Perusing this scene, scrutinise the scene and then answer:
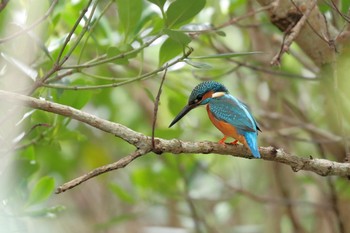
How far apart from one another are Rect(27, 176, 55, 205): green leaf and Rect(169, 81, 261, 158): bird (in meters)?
0.55

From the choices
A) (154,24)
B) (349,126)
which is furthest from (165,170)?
(154,24)

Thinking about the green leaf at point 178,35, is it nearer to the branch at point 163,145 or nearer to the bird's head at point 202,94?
the branch at point 163,145

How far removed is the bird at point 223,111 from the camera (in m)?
2.17

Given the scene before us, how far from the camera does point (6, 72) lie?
6.97 feet

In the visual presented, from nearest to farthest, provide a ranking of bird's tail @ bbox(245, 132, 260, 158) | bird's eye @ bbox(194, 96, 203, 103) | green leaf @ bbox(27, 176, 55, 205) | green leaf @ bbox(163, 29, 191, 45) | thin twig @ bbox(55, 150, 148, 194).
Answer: thin twig @ bbox(55, 150, 148, 194), green leaf @ bbox(163, 29, 191, 45), bird's tail @ bbox(245, 132, 260, 158), bird's eye @ bbox(194, 96, 203, 103), green leaf @ bbox(27, 176, 55, 205)

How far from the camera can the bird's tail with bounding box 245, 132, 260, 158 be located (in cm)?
189

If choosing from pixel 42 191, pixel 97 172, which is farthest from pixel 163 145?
pixel 42 191

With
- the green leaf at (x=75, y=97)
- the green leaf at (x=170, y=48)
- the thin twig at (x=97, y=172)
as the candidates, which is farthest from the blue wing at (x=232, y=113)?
the thin twig at (x=97, y=172)

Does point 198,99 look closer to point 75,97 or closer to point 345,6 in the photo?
point 75,97

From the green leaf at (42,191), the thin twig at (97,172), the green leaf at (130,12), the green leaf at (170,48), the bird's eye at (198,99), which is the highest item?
the green leaf at (130,12)

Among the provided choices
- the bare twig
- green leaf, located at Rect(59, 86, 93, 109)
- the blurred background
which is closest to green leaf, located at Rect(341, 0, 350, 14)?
→ the blurred background

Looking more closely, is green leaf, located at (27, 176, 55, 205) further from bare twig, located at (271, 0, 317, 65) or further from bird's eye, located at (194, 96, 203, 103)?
bare twig, located at (271, 0, 317, 65)

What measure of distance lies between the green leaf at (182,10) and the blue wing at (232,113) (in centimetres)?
40

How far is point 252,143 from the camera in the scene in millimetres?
1960
